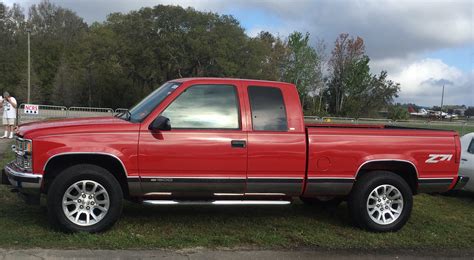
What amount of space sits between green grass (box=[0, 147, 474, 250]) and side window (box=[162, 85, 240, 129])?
1337 millimetres

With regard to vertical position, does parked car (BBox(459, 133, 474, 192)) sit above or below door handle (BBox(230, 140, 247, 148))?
below

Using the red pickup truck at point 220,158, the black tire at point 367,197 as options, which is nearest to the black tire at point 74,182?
the red pickup truck at point 220,158

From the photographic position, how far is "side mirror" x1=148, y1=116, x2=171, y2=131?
566 centimetres

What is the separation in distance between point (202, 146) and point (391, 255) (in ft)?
8.16

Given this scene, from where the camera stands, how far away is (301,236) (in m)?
6.15

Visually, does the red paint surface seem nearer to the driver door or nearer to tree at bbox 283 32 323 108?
the driver door

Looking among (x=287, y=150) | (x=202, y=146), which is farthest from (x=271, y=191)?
(x=202, y=146)

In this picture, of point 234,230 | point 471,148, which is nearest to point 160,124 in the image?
point 234,230

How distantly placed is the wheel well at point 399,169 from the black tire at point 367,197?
7 centimetres

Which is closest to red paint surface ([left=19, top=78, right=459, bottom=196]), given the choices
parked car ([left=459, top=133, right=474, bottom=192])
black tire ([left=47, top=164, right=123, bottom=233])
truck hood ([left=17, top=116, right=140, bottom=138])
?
truck hood ([left=17, top=116, right=140, bottom=138])

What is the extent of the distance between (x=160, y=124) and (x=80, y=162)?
1.09 metres

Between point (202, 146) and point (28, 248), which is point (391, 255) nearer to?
point (202, 146)

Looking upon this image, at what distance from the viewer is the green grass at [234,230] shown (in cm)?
561

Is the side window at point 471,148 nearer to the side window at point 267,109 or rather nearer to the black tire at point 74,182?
the side window at point 267,109
